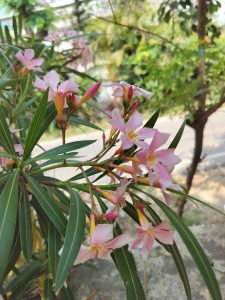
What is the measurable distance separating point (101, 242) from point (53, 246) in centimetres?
17

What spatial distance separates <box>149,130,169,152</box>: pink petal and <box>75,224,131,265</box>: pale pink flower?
0.37 ft

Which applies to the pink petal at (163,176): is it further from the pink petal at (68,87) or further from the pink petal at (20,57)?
the pink petal at (20,57)

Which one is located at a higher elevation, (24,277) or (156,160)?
(156,160)

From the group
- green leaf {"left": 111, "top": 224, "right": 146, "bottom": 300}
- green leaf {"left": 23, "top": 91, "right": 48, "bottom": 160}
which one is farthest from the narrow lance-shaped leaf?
green leaf {"left": 23, "top": 91, "right": 48, "bottom": 160}

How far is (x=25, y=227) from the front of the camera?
58cm

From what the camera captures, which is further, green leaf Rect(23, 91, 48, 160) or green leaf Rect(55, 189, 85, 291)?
green leaf Rect(23, 91, 48, 160)

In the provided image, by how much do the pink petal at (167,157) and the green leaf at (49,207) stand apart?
0.68 ft

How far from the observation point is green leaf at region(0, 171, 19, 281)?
436 mm

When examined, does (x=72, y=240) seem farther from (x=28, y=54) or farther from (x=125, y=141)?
(x=28, y=54)

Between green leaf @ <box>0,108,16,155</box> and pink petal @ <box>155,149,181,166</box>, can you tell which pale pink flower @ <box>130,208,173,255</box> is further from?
green leaf @ <box>0,108,16,155</box>

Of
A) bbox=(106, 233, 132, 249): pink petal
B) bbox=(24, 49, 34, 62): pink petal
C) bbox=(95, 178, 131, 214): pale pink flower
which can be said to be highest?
bbox=(24, 49, 34, 62): pink petal

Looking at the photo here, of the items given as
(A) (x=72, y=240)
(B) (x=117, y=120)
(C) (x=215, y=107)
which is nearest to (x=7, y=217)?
(A) (x=72, y=240)

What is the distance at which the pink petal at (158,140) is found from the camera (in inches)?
18.1

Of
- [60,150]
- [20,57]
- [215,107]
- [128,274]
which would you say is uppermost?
[215,107]
